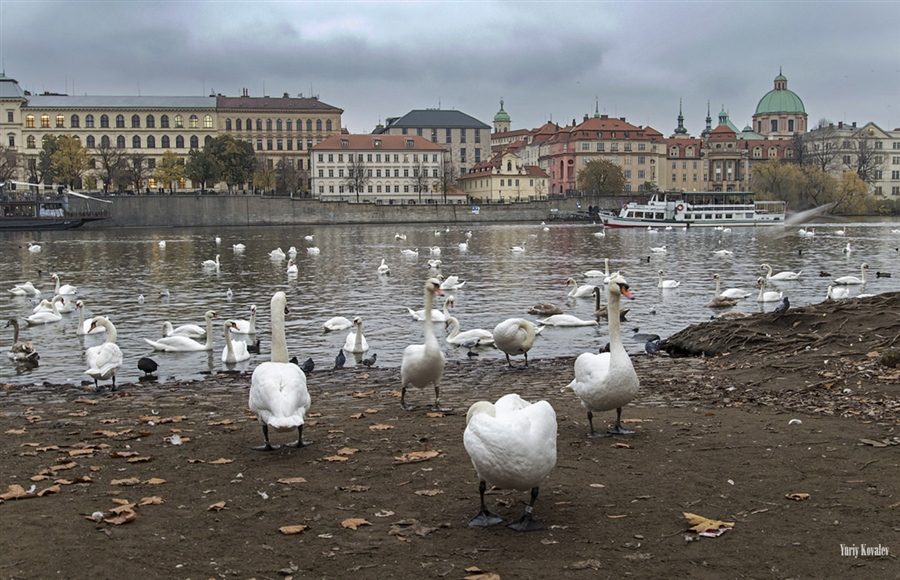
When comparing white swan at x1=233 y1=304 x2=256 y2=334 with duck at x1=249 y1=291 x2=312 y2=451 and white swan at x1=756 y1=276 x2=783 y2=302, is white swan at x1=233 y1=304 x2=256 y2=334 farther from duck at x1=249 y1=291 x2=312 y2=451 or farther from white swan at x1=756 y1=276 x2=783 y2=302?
white swan at x1=756 y1=276 x2=783 y2=302

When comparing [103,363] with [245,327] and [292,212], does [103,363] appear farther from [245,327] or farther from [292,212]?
[292,212]

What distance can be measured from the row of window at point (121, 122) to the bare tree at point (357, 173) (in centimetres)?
2498

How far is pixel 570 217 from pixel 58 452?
3835 inches

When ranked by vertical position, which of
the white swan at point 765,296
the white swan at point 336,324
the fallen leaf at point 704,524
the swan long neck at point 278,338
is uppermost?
the swan long neck at point 278,338

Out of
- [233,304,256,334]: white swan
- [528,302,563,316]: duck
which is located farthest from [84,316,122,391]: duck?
[528,302,563,316]: duck

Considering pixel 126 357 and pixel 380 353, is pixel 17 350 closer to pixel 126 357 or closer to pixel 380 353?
pixel 126 357

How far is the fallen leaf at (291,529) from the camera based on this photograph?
4973 mm

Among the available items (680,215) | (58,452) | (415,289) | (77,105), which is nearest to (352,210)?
(680,215)

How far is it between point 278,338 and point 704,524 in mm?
4277

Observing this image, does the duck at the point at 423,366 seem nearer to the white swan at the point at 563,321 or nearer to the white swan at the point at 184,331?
the white swan at the point at 563,321

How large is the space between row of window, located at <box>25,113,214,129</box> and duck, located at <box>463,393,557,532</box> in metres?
127

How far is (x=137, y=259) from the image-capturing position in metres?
38.4

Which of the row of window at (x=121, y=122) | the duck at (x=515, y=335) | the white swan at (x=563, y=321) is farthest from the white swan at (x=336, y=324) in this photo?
the row of window at (x=121, y=122)

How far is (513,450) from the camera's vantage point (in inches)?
191
